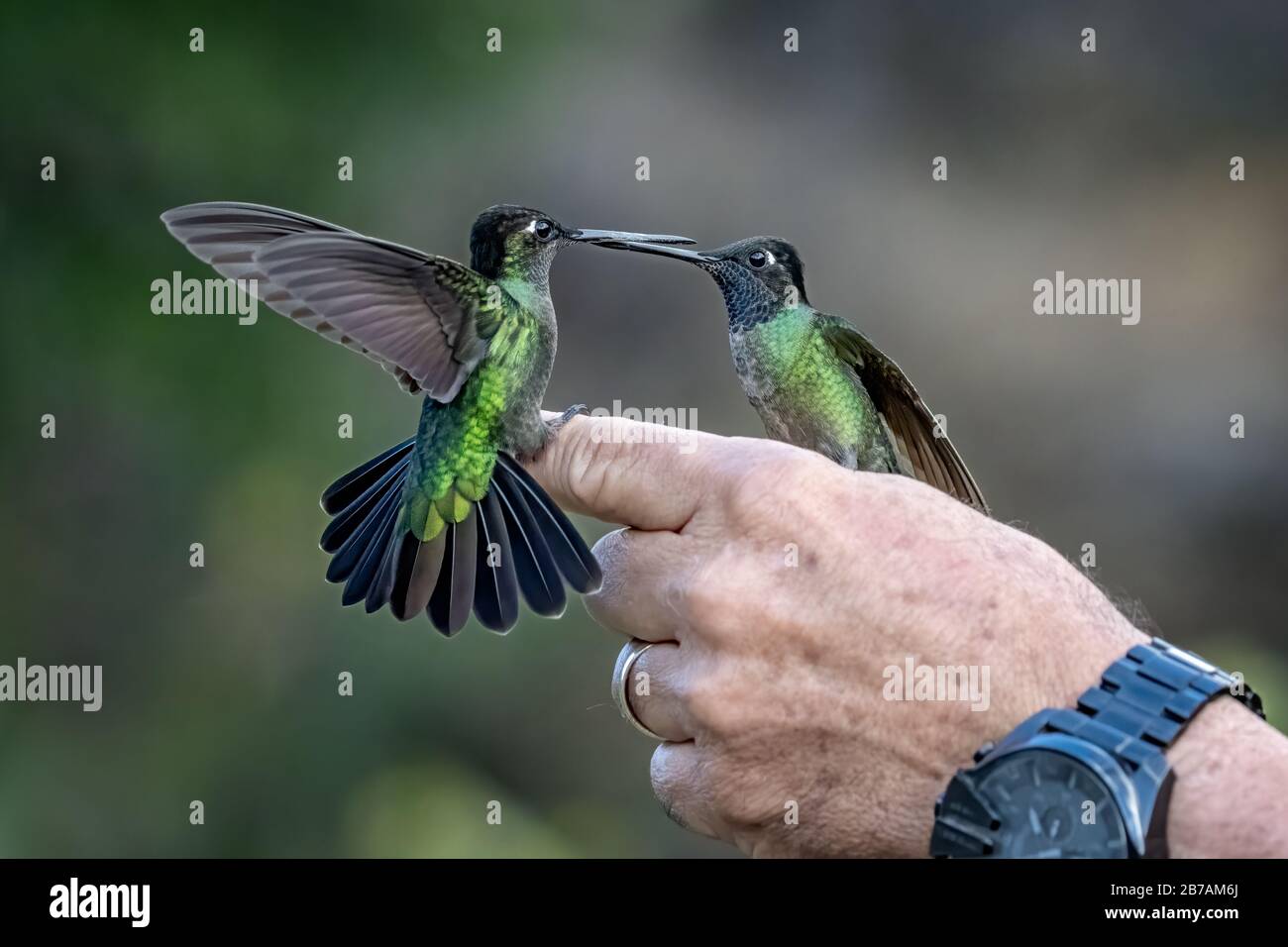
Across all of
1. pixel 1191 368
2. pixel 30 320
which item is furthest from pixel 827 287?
pixel 30 320

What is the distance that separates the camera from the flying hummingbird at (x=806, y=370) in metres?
1.59

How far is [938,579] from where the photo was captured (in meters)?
1.42

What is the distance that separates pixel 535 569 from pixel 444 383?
218mm

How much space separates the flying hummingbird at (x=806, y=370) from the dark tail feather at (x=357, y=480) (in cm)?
43

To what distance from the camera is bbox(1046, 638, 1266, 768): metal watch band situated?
1.21 metres

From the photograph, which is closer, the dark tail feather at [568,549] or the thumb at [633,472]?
the dark tail feather at [568,549]

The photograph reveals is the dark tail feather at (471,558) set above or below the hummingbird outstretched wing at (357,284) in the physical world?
below

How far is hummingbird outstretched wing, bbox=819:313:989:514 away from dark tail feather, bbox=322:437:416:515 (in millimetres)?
542

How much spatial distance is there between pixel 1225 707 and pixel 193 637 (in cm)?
321

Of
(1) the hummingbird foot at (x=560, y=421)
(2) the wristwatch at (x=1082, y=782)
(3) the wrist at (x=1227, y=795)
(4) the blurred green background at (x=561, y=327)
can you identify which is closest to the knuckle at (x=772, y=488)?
(1) the hummingbird foot at (x=560, y=421)

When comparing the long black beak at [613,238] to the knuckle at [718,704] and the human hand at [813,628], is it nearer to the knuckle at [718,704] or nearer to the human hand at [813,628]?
the human hand at [813,628]

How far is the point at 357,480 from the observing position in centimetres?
165

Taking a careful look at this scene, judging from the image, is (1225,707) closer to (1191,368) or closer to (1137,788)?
(1137,788)

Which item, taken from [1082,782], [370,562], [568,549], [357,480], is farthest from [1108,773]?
[357,480]
